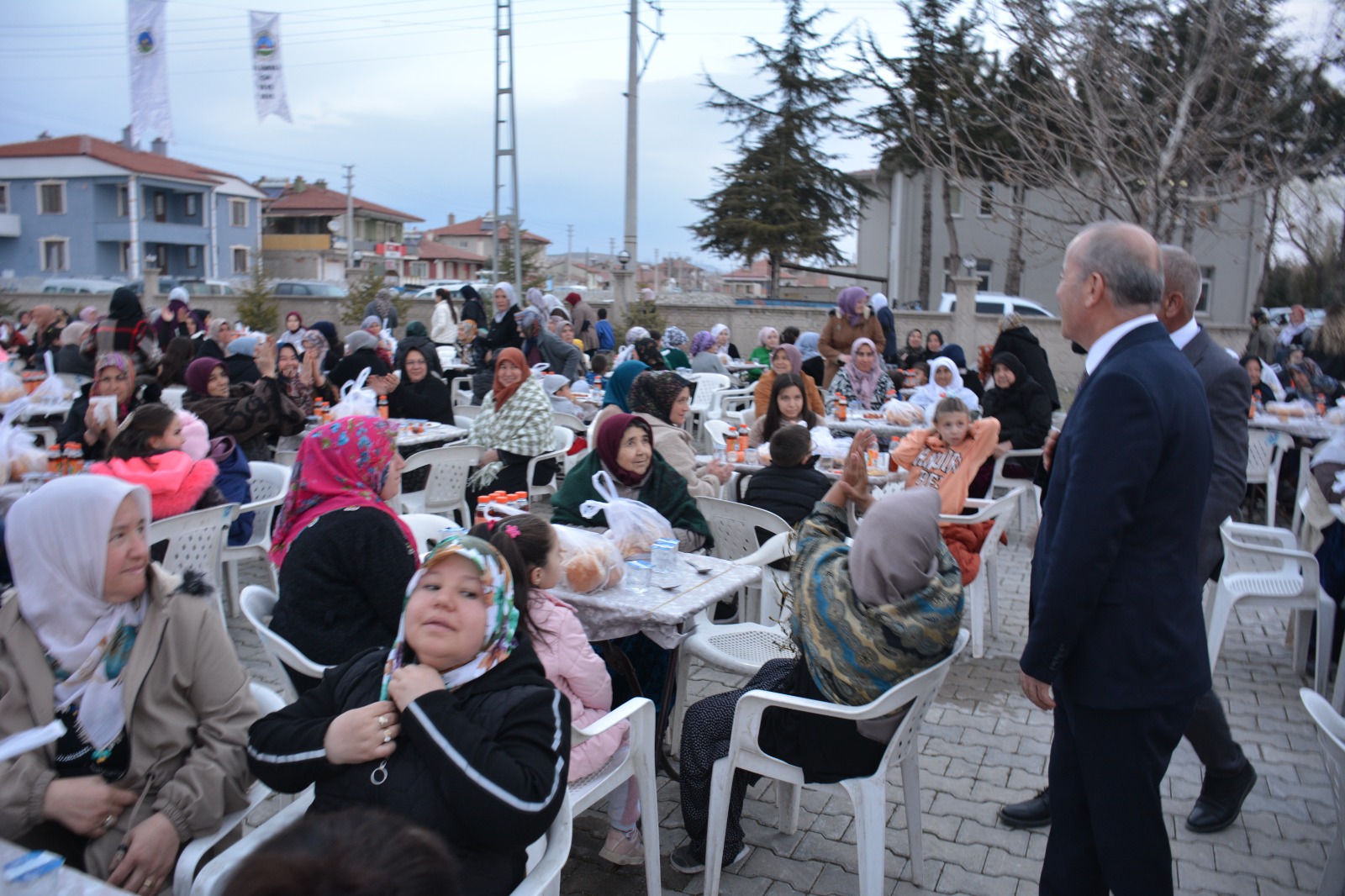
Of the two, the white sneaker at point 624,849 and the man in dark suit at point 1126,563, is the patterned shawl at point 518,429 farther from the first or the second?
the man in dark suit at point 1126,563

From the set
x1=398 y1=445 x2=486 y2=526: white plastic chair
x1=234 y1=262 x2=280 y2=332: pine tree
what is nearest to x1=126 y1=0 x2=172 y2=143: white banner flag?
x1=234 y1=262 x2=280 y2=332: pine tree

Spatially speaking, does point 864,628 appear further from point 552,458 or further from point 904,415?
point 904,415

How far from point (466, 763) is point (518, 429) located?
4777 millimetres

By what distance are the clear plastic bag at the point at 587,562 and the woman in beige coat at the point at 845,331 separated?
7191 mm

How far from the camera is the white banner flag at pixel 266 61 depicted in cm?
1739

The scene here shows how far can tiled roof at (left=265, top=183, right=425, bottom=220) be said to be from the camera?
59.7m

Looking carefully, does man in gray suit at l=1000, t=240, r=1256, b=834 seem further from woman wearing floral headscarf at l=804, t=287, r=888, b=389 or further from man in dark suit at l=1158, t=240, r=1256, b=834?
woman wearing floral headscarf at l=804, t=287, r=888, b=389

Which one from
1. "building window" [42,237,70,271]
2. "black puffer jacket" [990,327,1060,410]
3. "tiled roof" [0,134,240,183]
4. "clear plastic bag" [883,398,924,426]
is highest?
"tiled roof" [0,134,240,183]

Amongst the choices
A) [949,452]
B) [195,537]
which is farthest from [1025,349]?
[195,537]

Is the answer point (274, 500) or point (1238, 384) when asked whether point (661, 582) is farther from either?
point (274, 500)

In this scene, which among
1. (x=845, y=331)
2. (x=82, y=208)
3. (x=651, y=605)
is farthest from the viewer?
(x=82, y=208)

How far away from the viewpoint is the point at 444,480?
6398 mm

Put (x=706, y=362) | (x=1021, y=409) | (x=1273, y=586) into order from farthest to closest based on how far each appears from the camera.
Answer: (x=706, y=362) < (x=1021, y=409) < (x=1273, y=586)

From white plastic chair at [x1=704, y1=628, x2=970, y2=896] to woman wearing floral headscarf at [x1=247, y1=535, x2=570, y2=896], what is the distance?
960mm
